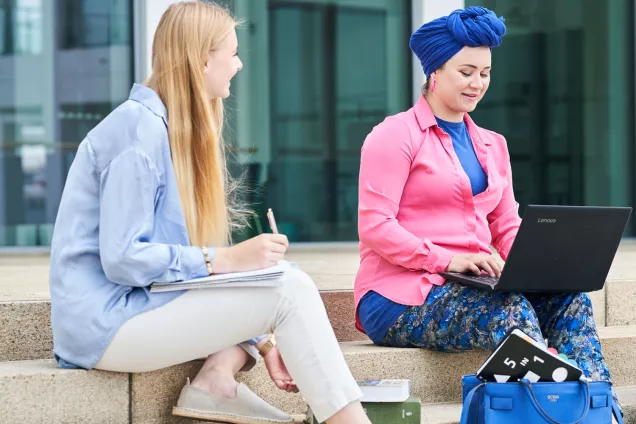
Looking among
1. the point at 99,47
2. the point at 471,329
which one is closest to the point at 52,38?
the point at 99,47

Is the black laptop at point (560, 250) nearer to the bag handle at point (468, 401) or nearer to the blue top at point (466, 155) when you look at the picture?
the bag handle at point (468, 401)

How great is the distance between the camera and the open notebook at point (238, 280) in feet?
8.21

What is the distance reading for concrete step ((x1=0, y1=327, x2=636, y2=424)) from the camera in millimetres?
2707

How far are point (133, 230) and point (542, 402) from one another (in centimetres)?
114

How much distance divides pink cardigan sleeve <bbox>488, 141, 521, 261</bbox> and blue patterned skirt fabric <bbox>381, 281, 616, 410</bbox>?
335 millimetres

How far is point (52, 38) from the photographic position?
6.28 metres

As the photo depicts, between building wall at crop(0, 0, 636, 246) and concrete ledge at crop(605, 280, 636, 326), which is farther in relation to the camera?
building wall at crop(0, 0, 636, 246)

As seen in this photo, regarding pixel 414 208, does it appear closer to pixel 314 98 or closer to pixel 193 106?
pixel 193 106

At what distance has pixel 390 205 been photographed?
314cm

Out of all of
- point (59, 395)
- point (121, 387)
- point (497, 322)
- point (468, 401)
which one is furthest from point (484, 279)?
point (59, 395)

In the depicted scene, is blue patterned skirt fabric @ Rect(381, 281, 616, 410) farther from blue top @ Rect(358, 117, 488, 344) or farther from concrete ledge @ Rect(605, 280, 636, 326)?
concrete ledge @ Rect(605, 280, 636, 326)

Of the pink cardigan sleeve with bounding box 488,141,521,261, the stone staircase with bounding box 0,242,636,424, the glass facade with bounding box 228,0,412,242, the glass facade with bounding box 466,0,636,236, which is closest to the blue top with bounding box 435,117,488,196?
the pink cardigan sleeve with bounding box 488,141,521,261

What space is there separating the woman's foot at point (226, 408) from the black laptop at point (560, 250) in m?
0.72

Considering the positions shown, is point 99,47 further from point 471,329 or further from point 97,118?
point 471,329
